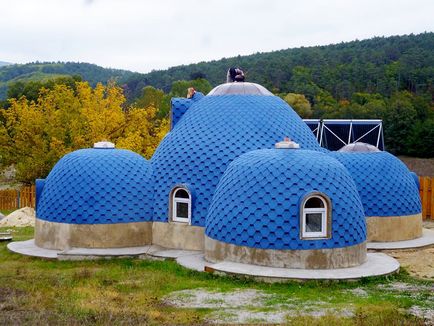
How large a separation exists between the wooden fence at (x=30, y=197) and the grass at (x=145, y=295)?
14.2 m

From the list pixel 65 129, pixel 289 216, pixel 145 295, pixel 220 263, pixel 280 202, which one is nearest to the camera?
pixel 145 295

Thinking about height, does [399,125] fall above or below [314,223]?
above

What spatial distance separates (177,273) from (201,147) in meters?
4.37

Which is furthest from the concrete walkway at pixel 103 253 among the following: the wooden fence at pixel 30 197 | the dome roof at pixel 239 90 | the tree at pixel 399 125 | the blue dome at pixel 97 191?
the tree at pixel 399 125

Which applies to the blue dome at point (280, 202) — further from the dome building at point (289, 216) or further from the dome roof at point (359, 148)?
the dome roof at point (359, 148)

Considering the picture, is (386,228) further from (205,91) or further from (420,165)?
(205,91)

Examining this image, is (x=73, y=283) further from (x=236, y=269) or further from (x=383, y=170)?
(x=383, y=170)

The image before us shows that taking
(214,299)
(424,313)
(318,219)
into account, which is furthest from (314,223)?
(424,313)

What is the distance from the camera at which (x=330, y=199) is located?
14602 mm

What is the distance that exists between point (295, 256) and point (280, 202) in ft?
4.64

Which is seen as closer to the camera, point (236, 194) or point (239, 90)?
point (236, 194)

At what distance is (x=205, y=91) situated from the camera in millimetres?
74000

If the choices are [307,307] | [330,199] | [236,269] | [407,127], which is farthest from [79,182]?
[407,127]

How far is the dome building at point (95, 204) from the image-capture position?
17453 mm
